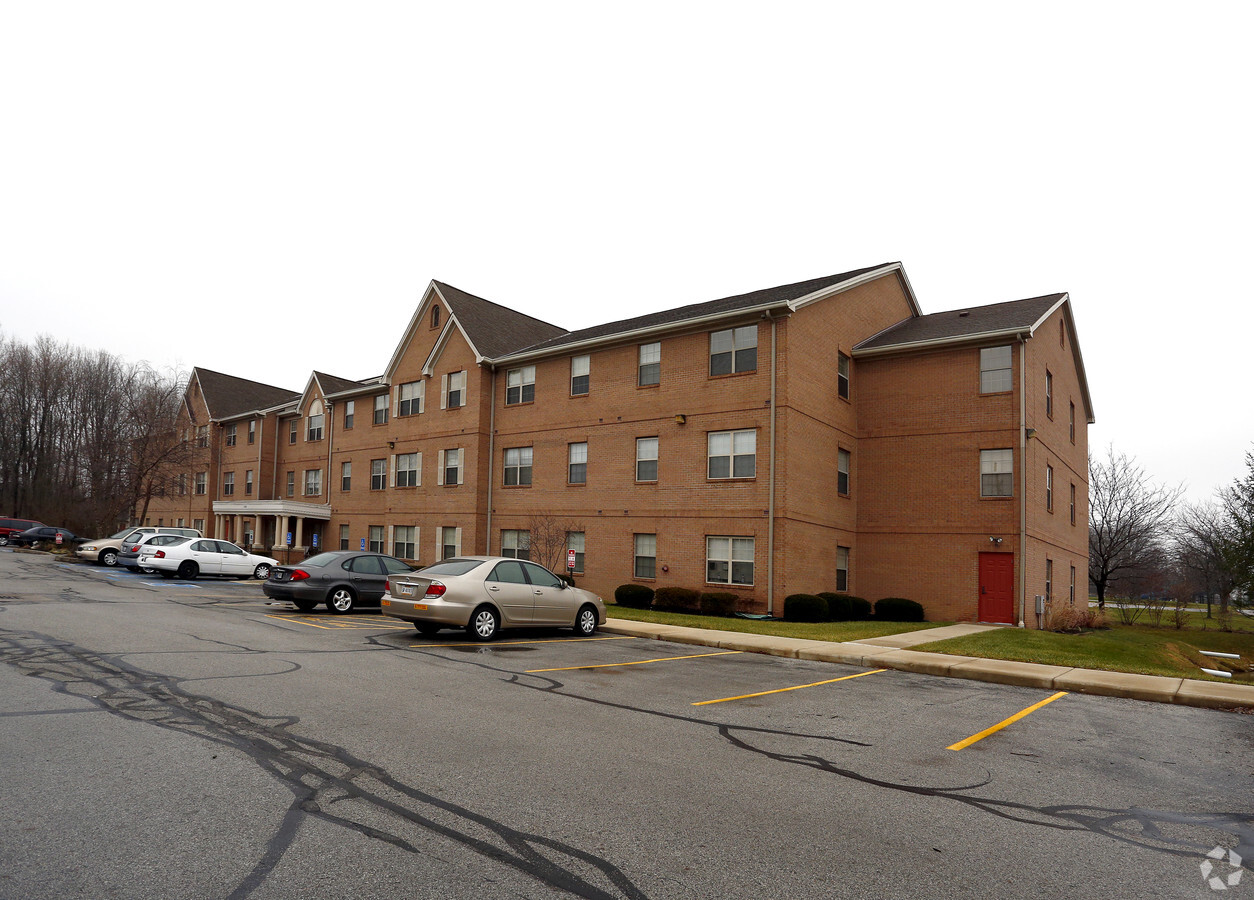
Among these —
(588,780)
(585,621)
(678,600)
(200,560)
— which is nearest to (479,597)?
(585,621)

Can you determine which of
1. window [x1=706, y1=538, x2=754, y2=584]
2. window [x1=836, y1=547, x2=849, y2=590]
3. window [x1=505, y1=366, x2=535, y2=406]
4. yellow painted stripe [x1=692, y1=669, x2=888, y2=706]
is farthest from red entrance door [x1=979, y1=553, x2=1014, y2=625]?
window [x1=505, y1=366, x2=535, y2=406]

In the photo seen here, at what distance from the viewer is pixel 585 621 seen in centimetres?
1689

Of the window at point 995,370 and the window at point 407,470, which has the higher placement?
the window at point 995,370

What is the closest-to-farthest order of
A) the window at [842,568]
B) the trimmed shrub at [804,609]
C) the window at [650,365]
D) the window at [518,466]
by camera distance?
the trimmed shrub at [804,609]
the window at [842,568]
the window at [650,365]
the window at [518,466]

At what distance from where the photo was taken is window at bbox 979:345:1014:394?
80.3ft

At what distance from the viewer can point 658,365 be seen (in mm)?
26984

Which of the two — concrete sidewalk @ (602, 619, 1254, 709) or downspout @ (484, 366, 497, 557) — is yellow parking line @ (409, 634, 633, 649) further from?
downspout @ (484, 366, 497, 557)

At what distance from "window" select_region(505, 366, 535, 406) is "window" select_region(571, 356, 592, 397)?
2261 mm

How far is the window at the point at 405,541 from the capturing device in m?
34.7

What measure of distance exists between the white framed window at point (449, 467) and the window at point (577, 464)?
5.71 meters

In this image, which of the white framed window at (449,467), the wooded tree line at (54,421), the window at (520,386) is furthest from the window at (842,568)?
the wooded tree line at (54,421)

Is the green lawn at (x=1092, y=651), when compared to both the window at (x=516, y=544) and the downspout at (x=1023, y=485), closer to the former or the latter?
the downspout at (x=1023, y=485)

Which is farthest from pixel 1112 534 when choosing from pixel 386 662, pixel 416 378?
pixel 386 662

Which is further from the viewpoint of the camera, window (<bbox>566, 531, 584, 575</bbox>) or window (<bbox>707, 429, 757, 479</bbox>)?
window (<bbox>566, 531, 584, 575</bbox>)
